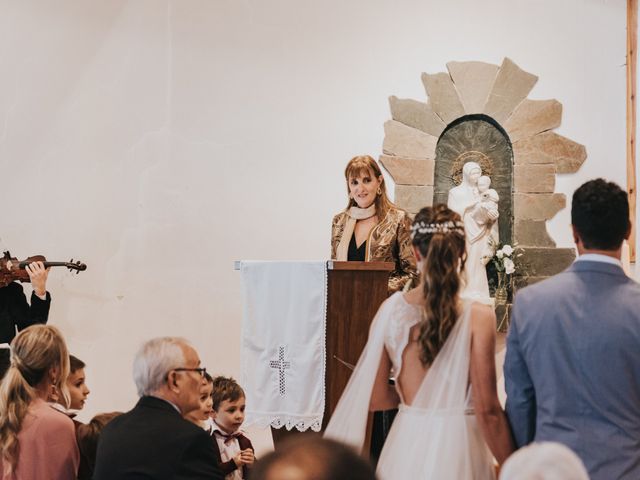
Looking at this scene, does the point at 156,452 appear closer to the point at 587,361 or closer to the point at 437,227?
the point at 437,227

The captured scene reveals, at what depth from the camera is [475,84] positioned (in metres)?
6.47

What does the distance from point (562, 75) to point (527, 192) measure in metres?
0.96

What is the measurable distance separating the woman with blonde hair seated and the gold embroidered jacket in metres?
1.57

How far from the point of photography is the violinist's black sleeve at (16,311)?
16.6 feet

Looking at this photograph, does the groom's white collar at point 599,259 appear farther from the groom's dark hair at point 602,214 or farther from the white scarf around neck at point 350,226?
the white scarf around neck at point 350,226

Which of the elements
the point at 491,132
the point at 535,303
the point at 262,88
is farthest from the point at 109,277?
the point at 535,303

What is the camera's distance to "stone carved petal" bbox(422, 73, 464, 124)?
21.2ft

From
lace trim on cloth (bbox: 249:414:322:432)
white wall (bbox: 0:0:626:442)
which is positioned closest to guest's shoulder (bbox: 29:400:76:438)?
lace trim on cloth (bbox: 249:414:322:432)

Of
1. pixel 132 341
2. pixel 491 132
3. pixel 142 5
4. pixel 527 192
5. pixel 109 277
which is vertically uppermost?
pixel 142 5

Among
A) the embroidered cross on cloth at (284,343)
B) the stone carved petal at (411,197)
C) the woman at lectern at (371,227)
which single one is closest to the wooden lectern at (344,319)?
the embroidered cross on cloth at (284,343)

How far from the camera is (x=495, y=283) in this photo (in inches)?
241

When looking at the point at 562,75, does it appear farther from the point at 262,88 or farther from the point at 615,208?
the point at 615,208

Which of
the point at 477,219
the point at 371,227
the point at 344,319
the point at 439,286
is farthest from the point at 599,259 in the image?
the point at 477,219

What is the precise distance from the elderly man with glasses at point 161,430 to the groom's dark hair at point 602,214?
1.32 meters
